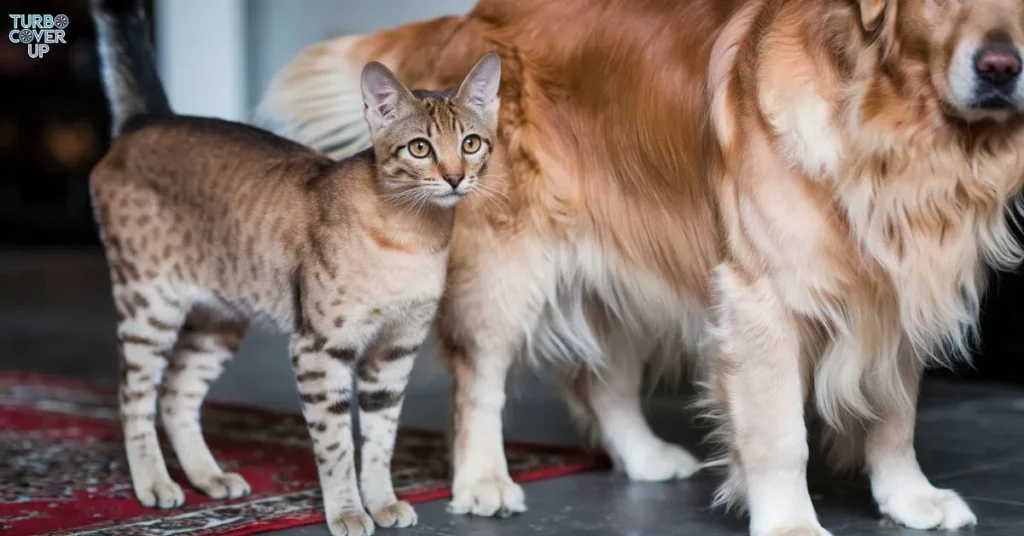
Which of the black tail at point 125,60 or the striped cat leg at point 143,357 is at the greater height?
the black tail at point 125,60

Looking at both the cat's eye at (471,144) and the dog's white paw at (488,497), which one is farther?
the dog's white paw at (488,497)

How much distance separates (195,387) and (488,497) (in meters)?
0.88

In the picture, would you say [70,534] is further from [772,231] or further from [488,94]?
[772,231]

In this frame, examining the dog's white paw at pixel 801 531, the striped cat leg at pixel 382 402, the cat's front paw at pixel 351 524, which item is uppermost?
the striped cat leg at pixel 382 402

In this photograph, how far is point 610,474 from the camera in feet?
12.1

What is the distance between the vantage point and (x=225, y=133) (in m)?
3.38

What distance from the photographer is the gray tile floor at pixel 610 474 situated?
3078 mm

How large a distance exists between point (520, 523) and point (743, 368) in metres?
0.66

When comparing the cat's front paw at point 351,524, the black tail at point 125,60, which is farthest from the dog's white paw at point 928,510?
the black tail at point 125,60

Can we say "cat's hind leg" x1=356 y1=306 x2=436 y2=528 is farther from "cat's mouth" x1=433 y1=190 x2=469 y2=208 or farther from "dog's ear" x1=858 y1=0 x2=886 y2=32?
"dog's ear" x1=858 y1=0 x2=886 y2=32

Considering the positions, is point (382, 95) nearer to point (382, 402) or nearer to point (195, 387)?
point (382, 402)

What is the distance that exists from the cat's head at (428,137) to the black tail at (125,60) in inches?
32.6

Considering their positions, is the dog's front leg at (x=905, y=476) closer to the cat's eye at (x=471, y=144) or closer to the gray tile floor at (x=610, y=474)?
the gray tile floor at (x=610, y=474)

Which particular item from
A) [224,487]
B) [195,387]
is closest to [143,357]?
[195,387]
